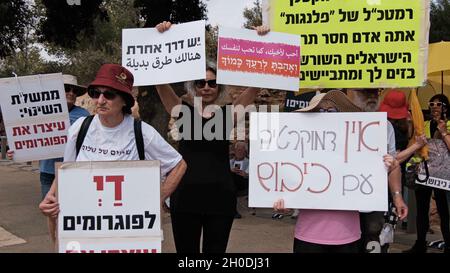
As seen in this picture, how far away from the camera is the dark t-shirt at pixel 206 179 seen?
327 cm

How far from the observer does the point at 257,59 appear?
135 inches

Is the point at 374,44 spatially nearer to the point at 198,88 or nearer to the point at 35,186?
the point at 198,88

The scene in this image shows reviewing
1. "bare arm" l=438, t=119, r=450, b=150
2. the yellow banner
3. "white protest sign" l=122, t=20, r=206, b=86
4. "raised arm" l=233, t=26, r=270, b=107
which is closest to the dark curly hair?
"bare arm" l=438, t=119, r=450, b=150

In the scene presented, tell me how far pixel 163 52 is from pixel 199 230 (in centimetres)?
120

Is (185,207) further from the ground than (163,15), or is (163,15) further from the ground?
(163,15)

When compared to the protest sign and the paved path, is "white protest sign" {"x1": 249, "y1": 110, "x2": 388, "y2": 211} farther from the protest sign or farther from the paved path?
the protest sign

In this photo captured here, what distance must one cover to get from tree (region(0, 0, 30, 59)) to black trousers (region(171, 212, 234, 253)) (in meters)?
10.1

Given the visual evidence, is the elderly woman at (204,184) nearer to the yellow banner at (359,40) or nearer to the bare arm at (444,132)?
the yellow banner at (359,40)

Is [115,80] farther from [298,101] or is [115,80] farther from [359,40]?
[298,101]

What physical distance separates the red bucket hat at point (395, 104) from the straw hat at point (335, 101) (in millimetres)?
1652

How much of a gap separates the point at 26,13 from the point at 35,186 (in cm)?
475

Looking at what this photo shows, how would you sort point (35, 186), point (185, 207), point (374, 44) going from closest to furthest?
1. point (185, 207)
2. point (374, 44)
3. point (35, 186)
